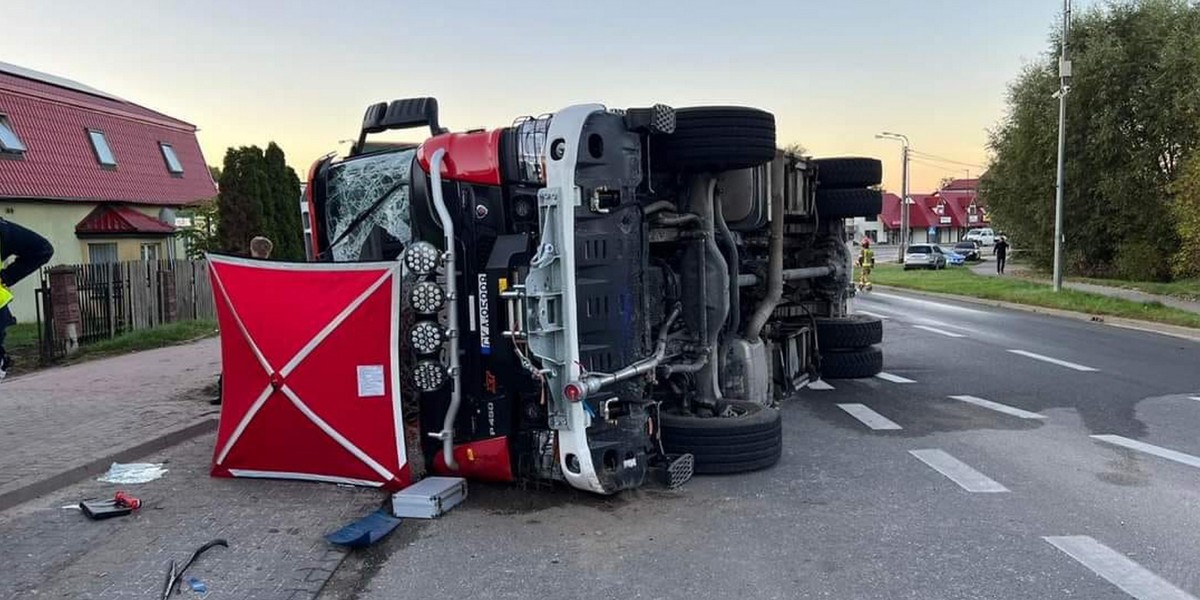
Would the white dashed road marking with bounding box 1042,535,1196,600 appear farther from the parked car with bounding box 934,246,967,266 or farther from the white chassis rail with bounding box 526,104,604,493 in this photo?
the parked car with bounding box 934,246,967,266

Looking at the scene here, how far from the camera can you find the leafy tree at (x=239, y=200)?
19734 millimetres

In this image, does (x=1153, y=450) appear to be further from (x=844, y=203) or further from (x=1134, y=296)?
(x=1134, y=296)

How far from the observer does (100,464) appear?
6555mm

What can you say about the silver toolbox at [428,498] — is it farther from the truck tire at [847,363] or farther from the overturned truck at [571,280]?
the truck tire at [847,363]

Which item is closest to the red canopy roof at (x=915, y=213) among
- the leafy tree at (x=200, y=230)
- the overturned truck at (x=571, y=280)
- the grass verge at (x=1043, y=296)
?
the grass verge at (x=1043, y=296)

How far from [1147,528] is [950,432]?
259 cm

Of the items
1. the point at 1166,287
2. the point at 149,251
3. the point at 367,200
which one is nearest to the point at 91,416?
the point at 367,200

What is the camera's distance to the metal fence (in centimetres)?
1308

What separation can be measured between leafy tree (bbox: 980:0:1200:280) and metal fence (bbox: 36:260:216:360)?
82.6 feet

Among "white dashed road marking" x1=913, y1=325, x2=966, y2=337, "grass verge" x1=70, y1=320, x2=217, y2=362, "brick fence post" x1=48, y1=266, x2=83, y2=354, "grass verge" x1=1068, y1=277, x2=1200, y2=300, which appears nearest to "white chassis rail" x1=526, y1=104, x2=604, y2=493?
"grass verge" x1=70, y1=320, x2=217, y2=362

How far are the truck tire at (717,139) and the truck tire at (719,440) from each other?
177 cm

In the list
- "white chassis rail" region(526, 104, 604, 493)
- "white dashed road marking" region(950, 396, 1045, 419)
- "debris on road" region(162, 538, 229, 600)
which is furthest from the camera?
"white dashed road marking" region(950, 396, 1045, 419)

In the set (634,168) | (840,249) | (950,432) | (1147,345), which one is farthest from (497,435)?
(1147,345)

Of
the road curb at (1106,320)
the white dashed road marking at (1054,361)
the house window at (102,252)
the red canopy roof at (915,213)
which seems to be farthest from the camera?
the red canopy roof at (915,213)
